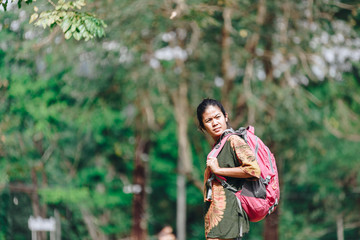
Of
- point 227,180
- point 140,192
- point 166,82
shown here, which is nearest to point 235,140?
point 227,180

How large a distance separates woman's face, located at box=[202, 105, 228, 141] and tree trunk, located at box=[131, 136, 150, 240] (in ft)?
52.9

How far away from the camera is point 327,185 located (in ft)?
77.4

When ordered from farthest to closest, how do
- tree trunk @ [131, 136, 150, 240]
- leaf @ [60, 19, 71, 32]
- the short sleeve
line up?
tree trunk @ [131, 136, 150, 240]
leaf @ [60, 19, 71, 32]
the short sleeve

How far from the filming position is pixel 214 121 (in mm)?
3852

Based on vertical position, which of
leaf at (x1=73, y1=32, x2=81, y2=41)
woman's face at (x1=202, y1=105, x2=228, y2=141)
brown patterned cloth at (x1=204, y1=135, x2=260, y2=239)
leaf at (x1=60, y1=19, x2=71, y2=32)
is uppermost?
leaf at (x1=60, y1=19, x2=71, y2=32)

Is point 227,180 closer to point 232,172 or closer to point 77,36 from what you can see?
point 232,172

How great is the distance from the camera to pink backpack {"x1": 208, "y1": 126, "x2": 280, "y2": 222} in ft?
12.1

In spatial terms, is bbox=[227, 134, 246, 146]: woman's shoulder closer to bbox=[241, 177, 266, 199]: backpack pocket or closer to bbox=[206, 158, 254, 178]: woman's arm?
bbox=[206, 158, 254, 178]: woman's arm

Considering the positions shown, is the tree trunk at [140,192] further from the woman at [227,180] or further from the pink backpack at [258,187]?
the pink backpack at [258,187]

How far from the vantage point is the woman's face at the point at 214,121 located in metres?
3.85

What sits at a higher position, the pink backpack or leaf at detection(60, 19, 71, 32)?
leaf at detection(60, 19, 71, 32)

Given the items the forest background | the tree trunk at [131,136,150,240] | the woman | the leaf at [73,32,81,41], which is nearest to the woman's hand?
the woman

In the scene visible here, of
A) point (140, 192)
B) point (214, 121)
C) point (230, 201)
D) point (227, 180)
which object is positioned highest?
point (214, 121)

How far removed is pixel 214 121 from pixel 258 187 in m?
0.54
